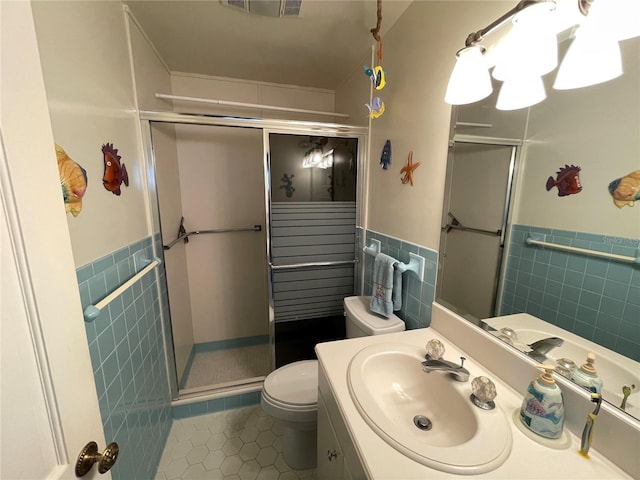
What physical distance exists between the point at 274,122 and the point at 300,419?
1.65 m

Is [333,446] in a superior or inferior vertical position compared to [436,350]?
inferior

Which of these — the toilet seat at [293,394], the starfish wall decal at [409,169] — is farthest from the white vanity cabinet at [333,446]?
the starfish wall decal at [409,169]

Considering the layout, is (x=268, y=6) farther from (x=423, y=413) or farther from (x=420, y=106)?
(x=423, y=413)

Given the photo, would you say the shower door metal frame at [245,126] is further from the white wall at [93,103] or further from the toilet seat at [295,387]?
the toilet seat at [295,387]

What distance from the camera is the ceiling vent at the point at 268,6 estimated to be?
1.18 metres

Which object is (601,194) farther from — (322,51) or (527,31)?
(322,51)

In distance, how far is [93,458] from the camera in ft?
1.66

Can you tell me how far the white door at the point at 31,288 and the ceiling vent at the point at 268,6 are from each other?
3.47ft

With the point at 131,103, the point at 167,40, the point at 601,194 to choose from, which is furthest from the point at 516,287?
the point at 167,40

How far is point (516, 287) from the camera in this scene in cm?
85

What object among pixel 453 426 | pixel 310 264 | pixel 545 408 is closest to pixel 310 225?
pixel 310 264

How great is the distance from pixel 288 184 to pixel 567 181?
1.41 metres

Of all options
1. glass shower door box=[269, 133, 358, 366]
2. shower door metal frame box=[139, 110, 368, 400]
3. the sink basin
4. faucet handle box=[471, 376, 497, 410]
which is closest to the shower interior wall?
shower door metal frame box=[139, 110, 368, 400]

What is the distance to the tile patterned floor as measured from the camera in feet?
4.55
